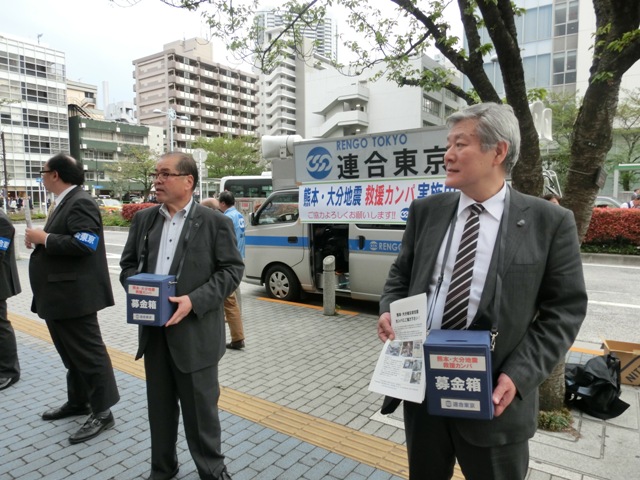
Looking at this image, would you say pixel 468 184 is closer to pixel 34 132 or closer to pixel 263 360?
pixel 263 360

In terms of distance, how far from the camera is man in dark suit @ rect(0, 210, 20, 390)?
3972mm

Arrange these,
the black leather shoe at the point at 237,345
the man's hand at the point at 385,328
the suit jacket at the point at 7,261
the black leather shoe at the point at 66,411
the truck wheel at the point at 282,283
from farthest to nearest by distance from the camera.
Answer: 1. the truck wheel at the point at 282,283
2. the black leather shoe at the point at 237,345
3. the suit jacket at the point at 7,261
4. the black leather shoe at the point at 66,411
5. the man's hand at the point at 385,328

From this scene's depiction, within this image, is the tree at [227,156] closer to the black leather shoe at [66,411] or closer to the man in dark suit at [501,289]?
the black leather shoe at [66,411]

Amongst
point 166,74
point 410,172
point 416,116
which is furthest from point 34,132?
point 410,172

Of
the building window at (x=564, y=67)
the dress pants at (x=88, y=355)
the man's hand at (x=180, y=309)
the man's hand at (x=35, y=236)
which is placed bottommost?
the dress pants at (x=88, y=355)

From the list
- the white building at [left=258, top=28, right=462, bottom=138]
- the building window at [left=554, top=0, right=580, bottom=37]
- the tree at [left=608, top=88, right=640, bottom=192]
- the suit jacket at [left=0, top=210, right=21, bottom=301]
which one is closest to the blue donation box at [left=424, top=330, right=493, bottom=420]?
the suit jacket at [left=0, top=210, right=21, bottom=301]

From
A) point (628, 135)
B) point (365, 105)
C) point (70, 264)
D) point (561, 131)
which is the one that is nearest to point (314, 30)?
point (70, 264)

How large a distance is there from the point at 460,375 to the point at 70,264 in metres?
2.79

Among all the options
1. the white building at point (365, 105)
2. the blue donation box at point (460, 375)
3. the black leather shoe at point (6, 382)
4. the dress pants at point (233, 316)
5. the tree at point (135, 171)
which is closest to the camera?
the blue donation box at point (460, 375)

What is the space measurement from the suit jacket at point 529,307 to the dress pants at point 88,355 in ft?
8.73

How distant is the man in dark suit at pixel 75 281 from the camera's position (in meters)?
3.06

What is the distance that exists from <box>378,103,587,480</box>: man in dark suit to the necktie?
0.01m

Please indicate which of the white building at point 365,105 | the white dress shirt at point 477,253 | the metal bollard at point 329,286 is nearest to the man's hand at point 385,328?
the white dress shirt at point 477,253

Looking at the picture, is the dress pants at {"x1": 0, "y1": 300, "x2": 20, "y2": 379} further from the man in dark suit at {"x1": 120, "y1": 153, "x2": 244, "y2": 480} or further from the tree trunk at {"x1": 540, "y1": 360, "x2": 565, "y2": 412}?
the tree trunk at {"x1": 540, "y1": 360, "x2": 565, "y2": 412}
